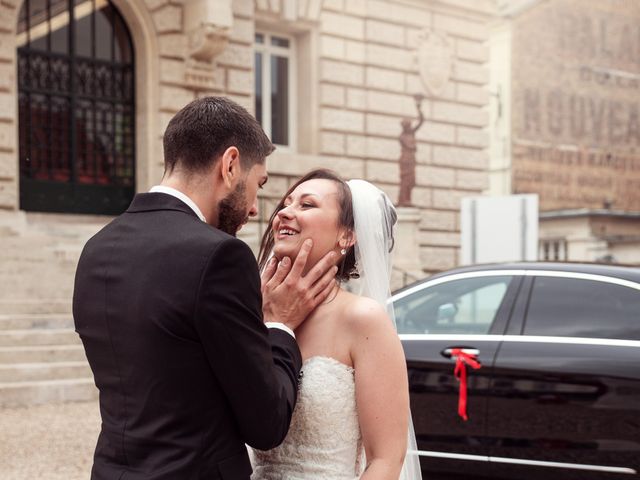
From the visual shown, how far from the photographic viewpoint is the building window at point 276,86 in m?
17.8

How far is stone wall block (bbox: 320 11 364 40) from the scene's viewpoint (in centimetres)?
1778

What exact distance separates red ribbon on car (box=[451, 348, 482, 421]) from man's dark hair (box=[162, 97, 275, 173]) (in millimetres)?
3533

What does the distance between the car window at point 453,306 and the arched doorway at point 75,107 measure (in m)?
9.77

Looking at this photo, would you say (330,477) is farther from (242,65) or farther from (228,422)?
(242,65)

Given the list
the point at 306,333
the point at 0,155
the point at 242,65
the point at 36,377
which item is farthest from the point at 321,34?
the point at 306,333

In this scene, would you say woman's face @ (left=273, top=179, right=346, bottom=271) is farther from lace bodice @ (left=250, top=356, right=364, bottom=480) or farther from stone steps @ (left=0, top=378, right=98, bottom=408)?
stone steps @ (left=0, top=378, right=98, bottom=408)

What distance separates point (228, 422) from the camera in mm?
2055

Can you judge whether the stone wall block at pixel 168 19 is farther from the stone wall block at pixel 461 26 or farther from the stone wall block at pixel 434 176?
the stone wall block at pixel 461 26

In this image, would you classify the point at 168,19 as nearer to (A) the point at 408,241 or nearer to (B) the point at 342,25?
(B) the point at 342,25

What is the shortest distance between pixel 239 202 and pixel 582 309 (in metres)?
3.69

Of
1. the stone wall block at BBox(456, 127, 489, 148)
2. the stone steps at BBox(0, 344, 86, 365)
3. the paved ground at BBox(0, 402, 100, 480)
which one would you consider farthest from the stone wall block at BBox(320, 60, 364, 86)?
the paved ground at BBox(0, 402, 100, 480)

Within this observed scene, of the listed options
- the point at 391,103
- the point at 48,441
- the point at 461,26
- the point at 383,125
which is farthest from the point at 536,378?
the point at 461,26

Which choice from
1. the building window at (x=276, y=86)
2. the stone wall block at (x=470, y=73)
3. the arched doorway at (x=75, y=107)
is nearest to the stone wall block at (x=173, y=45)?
the arched doorway at (x=75, y=107)

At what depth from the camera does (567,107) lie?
40.1 meters
